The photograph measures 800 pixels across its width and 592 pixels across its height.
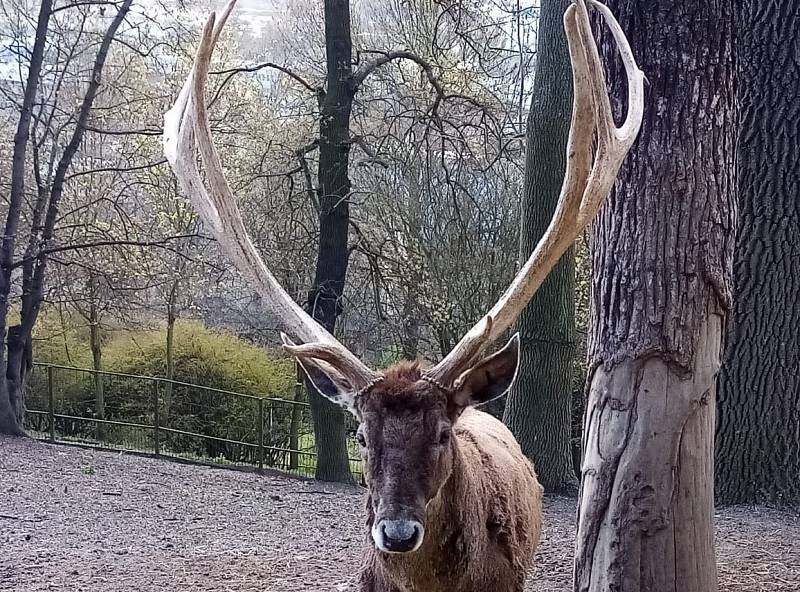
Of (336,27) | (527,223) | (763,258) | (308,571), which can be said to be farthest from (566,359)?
(336,27)

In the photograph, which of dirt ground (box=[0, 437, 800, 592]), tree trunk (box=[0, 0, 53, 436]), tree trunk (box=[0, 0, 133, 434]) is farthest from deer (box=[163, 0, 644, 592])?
tree trunk (box=[0, 0, 53, 436])

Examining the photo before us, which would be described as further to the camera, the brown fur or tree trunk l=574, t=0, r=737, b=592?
tree trunk l=574, t=0, r=737, b=592

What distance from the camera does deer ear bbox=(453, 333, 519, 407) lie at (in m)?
3.74

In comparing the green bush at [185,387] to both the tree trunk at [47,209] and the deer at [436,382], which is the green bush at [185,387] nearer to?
the tree trunk at [47,209]

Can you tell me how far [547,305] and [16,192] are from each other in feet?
28.3

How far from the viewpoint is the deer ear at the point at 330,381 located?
381 centimetres

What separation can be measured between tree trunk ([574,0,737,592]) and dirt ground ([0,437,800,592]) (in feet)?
6.83

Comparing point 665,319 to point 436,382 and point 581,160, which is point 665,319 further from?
point 436,382

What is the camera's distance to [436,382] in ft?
12.2

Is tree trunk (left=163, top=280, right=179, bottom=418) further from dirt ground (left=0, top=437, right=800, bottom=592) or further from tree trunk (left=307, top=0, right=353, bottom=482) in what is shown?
tree trunk (left=307, top=0, right=353, bottom=482)

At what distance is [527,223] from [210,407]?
948 centimetres

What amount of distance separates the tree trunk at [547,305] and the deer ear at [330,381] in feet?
21.1

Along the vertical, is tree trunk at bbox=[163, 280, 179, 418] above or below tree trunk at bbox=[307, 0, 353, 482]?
below

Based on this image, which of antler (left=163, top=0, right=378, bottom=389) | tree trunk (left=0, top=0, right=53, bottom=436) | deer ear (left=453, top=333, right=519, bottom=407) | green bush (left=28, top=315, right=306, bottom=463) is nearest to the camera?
deer ear (left=453, top=333, right=519, bottom=407)
